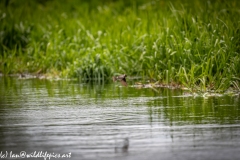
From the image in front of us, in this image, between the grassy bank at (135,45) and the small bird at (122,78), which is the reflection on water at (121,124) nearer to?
the grassy bank at (135,45)

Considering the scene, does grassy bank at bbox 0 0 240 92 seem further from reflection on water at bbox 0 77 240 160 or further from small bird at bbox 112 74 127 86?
reflection on water at bbox 0 77 240 160

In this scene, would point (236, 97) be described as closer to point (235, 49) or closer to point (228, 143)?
point (235, 49)

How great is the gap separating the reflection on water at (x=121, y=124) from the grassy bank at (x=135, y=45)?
725mm

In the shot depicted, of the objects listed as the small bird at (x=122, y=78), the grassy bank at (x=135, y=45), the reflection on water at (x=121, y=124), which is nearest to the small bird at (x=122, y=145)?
the reflection on water at (x=121, y=124)

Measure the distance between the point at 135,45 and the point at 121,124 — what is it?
6.15 metres

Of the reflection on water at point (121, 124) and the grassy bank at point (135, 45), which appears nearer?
the reflection on water at point (121, 124)

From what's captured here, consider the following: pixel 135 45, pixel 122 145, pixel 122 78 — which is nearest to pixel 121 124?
pixel 122 145

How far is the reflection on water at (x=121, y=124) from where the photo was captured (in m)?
5.47

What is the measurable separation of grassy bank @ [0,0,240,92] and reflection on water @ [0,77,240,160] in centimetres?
72

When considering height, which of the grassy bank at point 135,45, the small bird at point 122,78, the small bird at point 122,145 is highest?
the grassy bank at point 135,45

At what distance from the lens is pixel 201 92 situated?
9.45 meters

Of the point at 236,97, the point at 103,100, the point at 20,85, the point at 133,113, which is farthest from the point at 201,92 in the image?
the point at 20,85

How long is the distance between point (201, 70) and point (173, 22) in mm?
Result: 1997

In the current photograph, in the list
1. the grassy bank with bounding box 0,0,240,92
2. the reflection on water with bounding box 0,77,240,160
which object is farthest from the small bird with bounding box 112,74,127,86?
the reflection on water with bounding box 0,77,240,160
